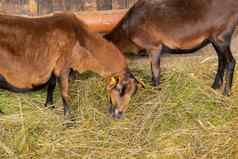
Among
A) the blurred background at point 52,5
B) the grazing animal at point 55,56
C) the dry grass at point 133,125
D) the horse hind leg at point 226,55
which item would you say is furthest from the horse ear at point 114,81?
the blurred background at point 52,5

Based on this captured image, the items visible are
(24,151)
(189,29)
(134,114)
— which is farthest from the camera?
(189,29)

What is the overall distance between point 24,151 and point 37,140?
232 millimetres

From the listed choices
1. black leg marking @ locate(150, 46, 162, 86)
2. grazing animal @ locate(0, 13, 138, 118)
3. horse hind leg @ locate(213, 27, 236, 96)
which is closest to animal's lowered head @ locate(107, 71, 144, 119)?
grazing animal @ locate(0, 13, 138, 118)

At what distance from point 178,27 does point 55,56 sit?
171 cm

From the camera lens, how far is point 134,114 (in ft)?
20.5

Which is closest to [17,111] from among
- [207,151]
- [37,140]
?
[37,140]

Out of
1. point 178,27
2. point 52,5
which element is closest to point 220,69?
point 178,27

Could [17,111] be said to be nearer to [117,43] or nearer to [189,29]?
[117,43]

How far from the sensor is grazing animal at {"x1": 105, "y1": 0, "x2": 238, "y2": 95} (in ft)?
22.1

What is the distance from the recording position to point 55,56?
5.96m

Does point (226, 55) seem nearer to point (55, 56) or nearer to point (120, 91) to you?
point (120, 91)

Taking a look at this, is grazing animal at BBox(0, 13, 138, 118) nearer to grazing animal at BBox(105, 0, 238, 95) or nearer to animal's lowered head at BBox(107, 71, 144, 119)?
animal's lowered head at BBox(107, 71, 144, 119)

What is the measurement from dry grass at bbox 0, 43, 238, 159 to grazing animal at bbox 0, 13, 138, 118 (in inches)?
11.3

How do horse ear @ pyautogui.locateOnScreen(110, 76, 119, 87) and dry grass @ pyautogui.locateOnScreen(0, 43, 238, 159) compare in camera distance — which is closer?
dry grass @ pyautogui.locateOnScreen(0, 43, 238, 159)
